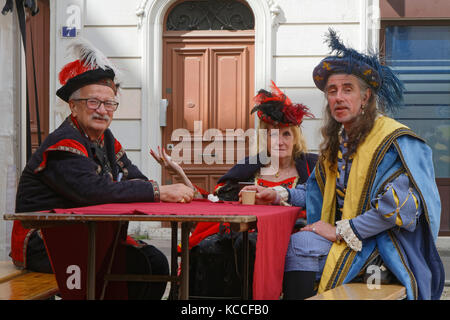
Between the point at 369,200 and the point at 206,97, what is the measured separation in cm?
540

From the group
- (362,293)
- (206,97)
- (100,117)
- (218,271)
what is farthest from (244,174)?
(206,97)

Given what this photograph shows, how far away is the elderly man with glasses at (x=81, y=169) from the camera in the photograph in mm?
3078

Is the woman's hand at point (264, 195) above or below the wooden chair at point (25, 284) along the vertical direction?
above

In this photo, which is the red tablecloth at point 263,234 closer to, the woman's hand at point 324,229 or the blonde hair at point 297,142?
the woman's hand at point 324,229

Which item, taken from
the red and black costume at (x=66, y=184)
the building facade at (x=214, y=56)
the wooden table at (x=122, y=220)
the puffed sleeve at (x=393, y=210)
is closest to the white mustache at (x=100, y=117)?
the red and black costume at (x=66, y=184)

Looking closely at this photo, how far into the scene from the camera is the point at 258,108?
474 cm

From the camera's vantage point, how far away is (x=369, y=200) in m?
3.04

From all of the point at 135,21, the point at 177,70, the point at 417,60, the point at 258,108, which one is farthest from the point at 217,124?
the point at 258,108

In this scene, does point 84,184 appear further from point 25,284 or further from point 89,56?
point 89,56

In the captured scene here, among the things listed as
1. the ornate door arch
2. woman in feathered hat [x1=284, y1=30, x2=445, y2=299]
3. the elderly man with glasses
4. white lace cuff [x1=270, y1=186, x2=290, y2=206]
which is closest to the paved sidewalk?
the ornate door arch

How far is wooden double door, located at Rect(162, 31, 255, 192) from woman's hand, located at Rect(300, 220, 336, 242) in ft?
16.3

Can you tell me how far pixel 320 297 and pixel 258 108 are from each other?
2.27 m
